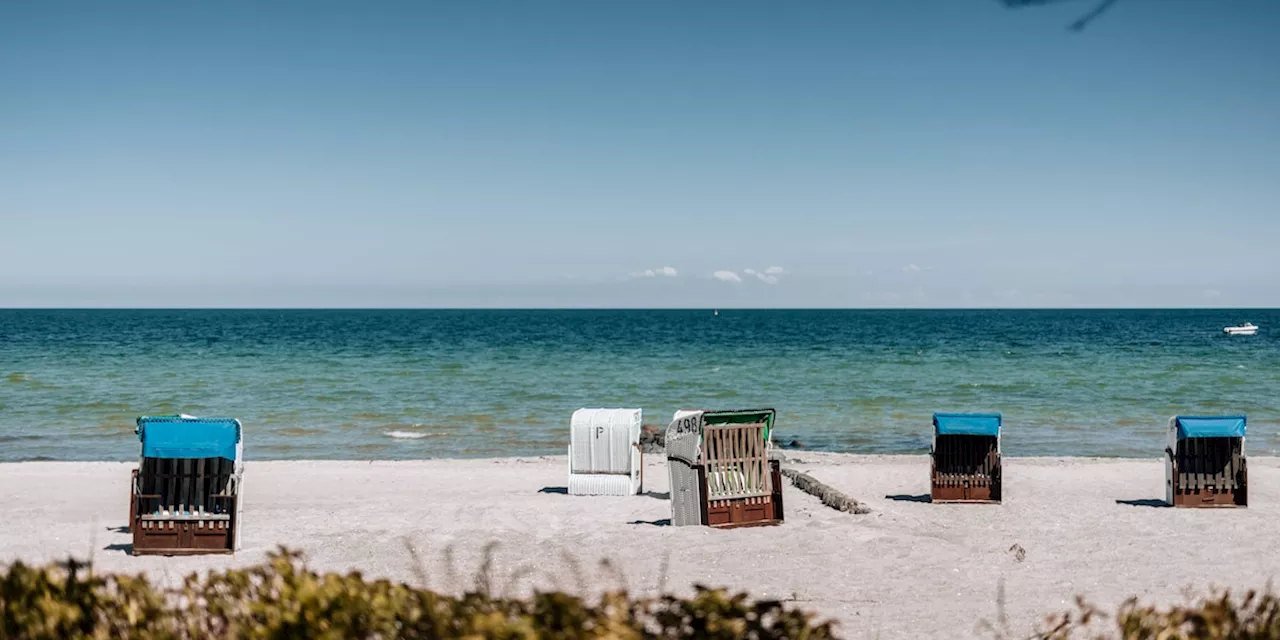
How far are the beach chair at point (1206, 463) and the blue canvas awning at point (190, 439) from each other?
11674 millimetres

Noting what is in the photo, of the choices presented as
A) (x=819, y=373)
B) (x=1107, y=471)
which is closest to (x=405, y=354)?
(x=819, y=373)

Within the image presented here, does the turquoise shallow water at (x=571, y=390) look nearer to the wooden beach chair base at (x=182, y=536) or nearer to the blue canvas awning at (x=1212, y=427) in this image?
the blue canvas awning at (x=1212, y=427)

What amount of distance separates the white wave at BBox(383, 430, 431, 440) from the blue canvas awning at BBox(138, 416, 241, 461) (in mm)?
13883

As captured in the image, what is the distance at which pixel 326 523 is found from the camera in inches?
526

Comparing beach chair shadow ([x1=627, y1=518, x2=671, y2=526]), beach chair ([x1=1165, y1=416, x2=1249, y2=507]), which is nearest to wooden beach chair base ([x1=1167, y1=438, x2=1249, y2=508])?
beach chair ([x1=1165, y1=416, x2=1249, y2=507])

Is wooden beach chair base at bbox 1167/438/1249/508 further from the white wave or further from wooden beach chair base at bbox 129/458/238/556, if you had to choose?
the white wave

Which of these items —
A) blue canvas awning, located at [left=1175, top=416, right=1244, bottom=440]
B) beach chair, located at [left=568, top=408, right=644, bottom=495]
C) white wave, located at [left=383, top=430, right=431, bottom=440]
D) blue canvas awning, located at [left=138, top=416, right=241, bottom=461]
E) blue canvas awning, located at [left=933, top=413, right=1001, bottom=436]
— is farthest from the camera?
white wave, located at [left=383, top=430, right=431, bottom=440]

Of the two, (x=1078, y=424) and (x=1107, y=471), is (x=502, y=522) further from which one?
(x=1078, y=424)

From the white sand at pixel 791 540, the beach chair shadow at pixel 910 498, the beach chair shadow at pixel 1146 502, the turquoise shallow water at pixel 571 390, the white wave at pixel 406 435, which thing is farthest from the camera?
the white wave at pixel 406 435

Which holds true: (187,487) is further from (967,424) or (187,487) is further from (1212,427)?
(1212,427)

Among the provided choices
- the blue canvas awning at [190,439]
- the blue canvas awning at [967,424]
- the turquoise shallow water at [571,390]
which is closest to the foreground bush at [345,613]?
the blue canvas awning at [190,439]

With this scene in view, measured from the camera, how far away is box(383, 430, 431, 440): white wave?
82.6ft

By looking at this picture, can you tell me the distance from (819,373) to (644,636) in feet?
142

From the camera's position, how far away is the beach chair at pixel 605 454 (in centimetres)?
1555
